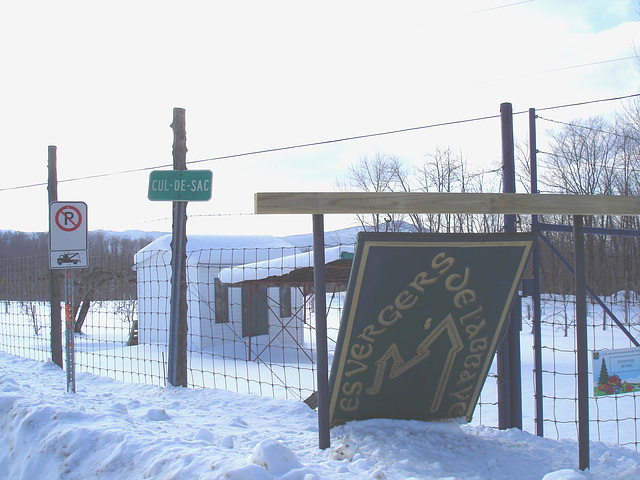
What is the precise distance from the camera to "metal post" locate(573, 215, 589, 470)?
4.23 meters

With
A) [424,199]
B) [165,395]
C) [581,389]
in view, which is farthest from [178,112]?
[581,389]

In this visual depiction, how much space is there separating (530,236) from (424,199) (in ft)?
3.50

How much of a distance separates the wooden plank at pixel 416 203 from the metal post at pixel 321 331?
259mm

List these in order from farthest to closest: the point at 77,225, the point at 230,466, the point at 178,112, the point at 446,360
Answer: the point at 178,112 < the point at 77,225 < the point at 446,360 < the point at 230,466

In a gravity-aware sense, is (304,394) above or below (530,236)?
below

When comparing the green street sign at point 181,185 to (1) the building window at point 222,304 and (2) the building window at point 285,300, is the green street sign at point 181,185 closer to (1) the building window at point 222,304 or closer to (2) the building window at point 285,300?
(1) the building window at point 222,304

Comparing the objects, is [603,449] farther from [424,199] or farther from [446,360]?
[424,199]

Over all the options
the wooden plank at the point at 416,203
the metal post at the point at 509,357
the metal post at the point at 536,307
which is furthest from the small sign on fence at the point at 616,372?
the wooden plank at the point at 416,203

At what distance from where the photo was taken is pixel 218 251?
1819cm

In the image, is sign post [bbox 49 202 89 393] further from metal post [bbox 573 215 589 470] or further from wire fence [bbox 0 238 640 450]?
metal post [bbox 573 215 589 470]

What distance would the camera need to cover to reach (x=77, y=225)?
673cm

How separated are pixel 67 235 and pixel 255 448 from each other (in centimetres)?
420

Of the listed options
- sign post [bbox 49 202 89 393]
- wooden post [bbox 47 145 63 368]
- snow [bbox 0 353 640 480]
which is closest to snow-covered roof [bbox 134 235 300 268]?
wooden post [bbox 47 145 63 368]

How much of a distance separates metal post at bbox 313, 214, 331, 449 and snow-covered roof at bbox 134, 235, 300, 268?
12132 mm
